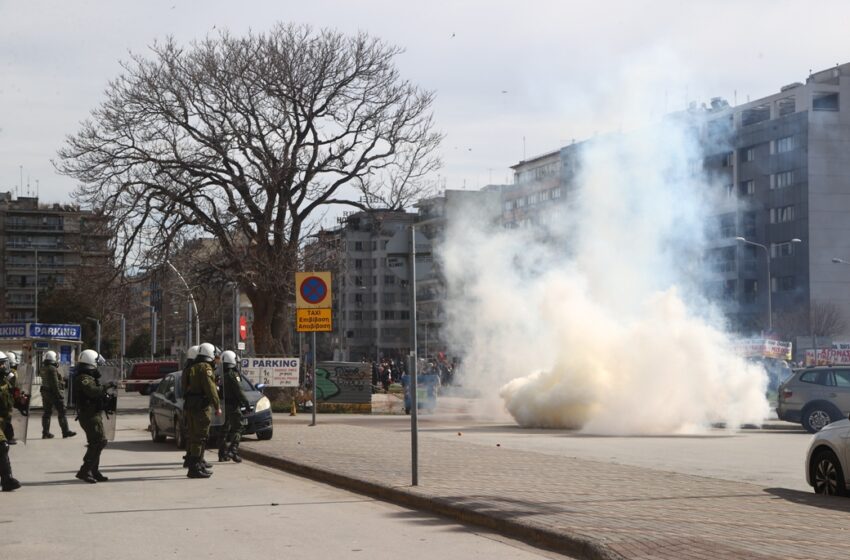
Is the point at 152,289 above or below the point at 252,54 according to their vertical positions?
below

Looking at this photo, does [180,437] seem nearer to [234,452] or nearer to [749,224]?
[234,452]

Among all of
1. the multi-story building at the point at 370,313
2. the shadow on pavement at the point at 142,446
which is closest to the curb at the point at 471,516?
the shadow on pavement at the point at 142,446

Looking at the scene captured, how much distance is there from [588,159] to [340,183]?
1001 centimetres

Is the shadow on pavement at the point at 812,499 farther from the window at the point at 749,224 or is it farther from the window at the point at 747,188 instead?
the window at the point at 747,188

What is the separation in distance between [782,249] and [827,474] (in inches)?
2535

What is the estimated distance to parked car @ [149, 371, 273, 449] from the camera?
21031 mm

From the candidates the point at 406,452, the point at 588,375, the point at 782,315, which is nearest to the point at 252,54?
the point at 588,375

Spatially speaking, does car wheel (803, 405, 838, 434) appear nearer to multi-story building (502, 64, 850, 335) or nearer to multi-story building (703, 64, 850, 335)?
multi-story building (502, 64, 850, 335)

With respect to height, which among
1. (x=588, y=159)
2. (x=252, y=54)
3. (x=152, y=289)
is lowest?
(x=152, y=289)

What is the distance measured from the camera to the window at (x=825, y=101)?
222 feet

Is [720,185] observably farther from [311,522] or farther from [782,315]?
[311,522]

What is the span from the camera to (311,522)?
10602mm

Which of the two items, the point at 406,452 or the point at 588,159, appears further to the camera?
the point at 588,159

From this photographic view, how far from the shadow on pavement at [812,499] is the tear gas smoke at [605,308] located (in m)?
13.6
